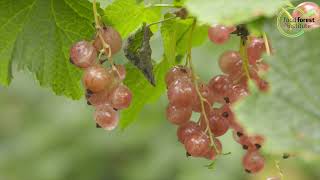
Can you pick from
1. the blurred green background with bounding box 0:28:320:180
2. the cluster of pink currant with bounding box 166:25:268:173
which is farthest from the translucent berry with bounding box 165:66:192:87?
the blurred green background with bounding box 0:28:320:180

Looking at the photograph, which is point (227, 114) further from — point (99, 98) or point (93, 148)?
point (93, 148)

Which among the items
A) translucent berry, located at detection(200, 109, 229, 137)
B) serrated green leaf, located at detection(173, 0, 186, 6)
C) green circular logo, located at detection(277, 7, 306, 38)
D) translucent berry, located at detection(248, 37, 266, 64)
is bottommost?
translucent berry, located at detection(200, 109, 229, 137)

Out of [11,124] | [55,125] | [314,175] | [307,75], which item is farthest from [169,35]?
[11,124]

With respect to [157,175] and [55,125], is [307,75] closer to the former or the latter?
[157,175]

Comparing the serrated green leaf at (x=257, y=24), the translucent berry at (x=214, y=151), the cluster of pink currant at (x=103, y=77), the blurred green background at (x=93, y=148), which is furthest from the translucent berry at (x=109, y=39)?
the blurred green background at (x=93, y=148)

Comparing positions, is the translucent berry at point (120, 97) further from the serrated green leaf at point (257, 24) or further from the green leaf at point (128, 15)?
the serrated green leaf at point (257, 24)

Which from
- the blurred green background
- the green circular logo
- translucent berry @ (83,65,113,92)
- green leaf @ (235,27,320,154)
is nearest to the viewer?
green leaf @ (235,27,320,154)

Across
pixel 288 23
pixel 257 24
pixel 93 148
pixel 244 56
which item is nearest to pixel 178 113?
pixel 244 56

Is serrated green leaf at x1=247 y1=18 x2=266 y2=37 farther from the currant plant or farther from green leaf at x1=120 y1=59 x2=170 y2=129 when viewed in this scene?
green leaf at x1=120 y1=59 x2=170 y2=129
